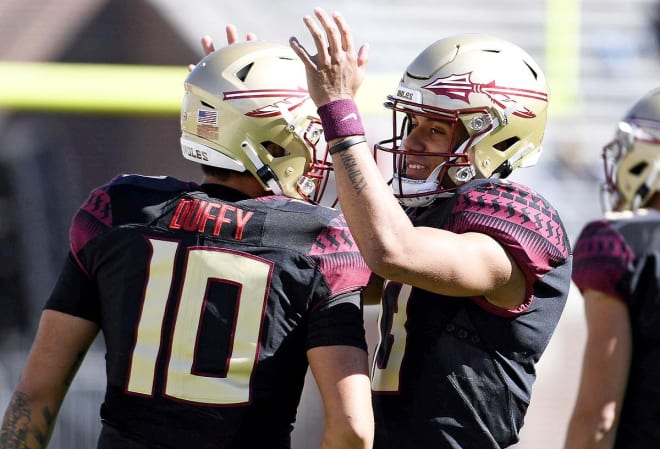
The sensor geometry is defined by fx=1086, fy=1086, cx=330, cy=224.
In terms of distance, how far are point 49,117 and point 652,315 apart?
22.6 feet

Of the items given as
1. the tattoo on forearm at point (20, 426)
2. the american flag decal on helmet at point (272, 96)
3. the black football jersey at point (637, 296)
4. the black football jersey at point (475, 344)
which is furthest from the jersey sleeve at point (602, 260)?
the tattoo on forearm at point (20, 426)

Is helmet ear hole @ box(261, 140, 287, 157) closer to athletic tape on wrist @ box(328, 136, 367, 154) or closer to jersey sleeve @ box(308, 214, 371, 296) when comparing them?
jersey sleeve @ box(308, 214, 371, 296)

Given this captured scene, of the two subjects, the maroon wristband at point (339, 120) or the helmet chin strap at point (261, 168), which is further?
the helmet chin strap at point (261, 168)

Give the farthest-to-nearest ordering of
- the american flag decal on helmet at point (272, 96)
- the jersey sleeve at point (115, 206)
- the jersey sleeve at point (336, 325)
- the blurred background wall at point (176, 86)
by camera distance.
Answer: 1. the blurred background wall at point (176, 86)
2. the american flag decal on helmet at point (272, 96)
3. the jersey sleeve at point (115, 206)
4. the jersey sleeve at point (336, 325)

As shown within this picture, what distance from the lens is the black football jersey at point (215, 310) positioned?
8.45 feet

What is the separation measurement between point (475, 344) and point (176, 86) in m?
5.79

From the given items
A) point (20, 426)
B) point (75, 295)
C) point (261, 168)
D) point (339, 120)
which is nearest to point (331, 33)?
point (339, 120)

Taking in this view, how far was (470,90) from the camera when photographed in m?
2.82

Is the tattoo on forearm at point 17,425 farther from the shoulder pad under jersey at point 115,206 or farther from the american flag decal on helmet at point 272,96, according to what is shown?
the american flag decal on helmet at point 272,96

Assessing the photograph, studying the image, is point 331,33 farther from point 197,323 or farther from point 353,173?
point 197,323

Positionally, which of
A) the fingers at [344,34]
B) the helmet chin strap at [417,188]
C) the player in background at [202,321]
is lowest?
the player in background at [202,321]

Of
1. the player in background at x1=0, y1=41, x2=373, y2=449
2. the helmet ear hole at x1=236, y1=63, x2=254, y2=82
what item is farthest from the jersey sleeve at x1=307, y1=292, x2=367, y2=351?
the helmet ear hole at x1=236, y1=63, x2=254, y2=82

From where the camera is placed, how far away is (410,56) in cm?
976

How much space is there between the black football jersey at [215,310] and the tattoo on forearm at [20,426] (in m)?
0.19
